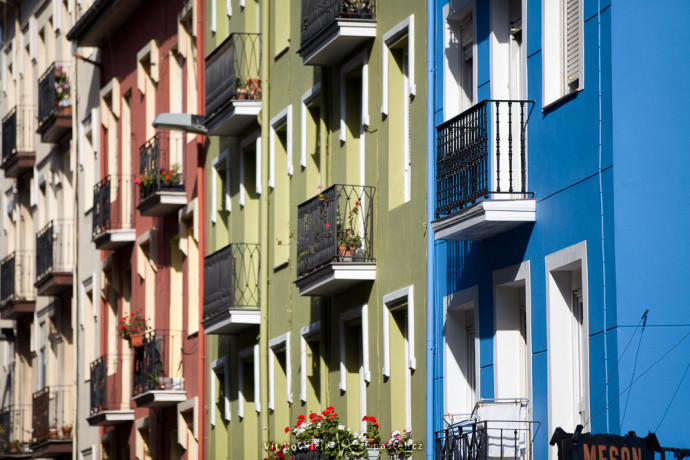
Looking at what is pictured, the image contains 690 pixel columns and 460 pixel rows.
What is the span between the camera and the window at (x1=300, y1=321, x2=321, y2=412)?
29.2m

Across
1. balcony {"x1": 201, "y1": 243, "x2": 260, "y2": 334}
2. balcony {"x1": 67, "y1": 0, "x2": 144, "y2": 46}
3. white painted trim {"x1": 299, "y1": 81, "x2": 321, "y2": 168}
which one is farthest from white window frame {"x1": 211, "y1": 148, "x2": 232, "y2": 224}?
balcony {"x1": 67, "y1": 0, "x2": 144, "y2": 46}

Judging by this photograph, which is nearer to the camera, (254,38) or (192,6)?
(254,38)

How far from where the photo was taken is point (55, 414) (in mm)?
46781

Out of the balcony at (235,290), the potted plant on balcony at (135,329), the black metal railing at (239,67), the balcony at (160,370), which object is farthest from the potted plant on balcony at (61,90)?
the balcony at (235,290)

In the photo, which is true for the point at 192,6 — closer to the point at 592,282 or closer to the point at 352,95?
the point at 352,95

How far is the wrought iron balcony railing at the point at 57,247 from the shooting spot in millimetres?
46719

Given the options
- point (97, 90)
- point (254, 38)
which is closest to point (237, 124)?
point (254, 38)

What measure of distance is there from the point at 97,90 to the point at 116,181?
3.91 m

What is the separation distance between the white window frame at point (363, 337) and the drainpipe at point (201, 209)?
713 centimetres

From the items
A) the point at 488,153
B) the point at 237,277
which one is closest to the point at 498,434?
the point at 488,153

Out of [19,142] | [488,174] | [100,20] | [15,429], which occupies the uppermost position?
[100,20]

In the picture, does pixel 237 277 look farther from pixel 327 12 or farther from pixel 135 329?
pixel 135 329

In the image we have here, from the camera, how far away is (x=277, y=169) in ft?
104

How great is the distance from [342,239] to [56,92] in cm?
2269
